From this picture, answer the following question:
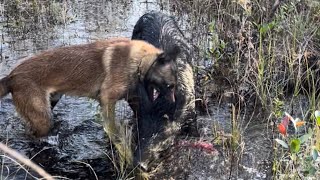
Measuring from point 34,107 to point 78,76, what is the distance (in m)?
0.60

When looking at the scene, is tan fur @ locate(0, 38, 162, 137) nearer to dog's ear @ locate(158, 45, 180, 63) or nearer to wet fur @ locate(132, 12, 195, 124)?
dog's ear @ locate(158, 45, 180, 63)

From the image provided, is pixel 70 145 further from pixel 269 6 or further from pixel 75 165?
pixel 269 6

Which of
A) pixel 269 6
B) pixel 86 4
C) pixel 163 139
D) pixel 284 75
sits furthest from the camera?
pixel 86 4

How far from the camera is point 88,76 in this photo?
4770 millimetres

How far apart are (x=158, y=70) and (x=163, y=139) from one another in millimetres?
617

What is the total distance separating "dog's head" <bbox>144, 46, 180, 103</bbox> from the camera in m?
4.45

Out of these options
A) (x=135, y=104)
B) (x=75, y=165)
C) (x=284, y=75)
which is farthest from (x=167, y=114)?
(x=284, y=75)

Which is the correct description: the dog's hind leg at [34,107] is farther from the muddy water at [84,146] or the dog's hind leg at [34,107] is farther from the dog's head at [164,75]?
the dog's head at [164,75]

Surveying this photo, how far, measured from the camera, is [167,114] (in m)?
4.36

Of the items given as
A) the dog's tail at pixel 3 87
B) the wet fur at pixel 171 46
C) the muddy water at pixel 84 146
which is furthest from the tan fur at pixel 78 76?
the wet fur at pixel 171 46

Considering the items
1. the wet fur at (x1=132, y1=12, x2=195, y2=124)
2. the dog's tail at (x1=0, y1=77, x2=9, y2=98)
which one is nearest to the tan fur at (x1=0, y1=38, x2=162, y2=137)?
the dog's tail at (x1=0, y1=77, x2=9, y2=98)

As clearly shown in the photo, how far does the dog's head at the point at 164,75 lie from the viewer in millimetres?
4449

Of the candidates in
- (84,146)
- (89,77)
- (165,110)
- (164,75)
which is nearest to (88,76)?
(89,77)

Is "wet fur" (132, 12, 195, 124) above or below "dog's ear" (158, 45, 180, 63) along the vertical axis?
below
